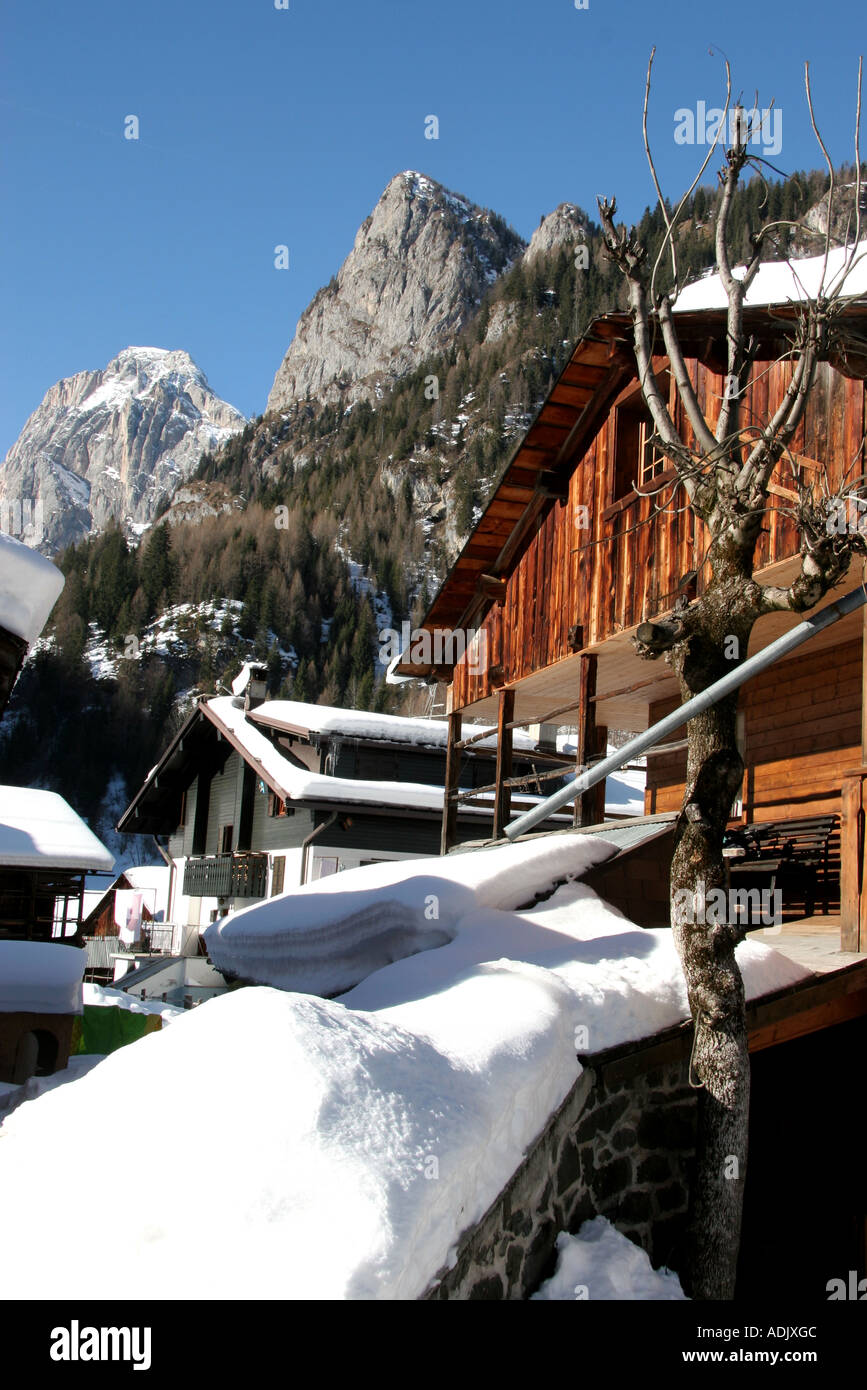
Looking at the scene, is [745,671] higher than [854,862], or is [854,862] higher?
[745,671]

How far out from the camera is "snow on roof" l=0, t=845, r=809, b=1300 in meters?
3.47

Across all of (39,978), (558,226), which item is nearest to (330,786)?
(39,978)

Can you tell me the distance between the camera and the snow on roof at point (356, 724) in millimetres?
22656

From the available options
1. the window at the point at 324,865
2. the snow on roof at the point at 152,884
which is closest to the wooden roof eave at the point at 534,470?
the window at the point at 324,865

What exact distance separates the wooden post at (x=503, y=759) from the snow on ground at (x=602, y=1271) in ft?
27.2

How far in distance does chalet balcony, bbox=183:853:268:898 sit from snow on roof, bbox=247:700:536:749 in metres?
Answer: 3.30

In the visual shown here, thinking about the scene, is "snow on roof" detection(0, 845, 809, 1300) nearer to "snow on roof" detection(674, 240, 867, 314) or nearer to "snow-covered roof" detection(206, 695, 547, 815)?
"snow on roof" detection(674, 240, 867, 314)

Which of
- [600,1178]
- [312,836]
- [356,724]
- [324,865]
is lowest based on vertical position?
[600,1178]

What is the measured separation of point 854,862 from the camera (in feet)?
23.3

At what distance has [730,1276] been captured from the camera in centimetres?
538

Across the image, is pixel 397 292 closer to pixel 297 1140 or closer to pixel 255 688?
pixel 255 688

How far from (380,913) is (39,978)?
7.46m

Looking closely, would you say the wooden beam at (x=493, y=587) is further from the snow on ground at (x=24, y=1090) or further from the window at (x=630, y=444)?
the snow on ground at (x=24, y=1090)
